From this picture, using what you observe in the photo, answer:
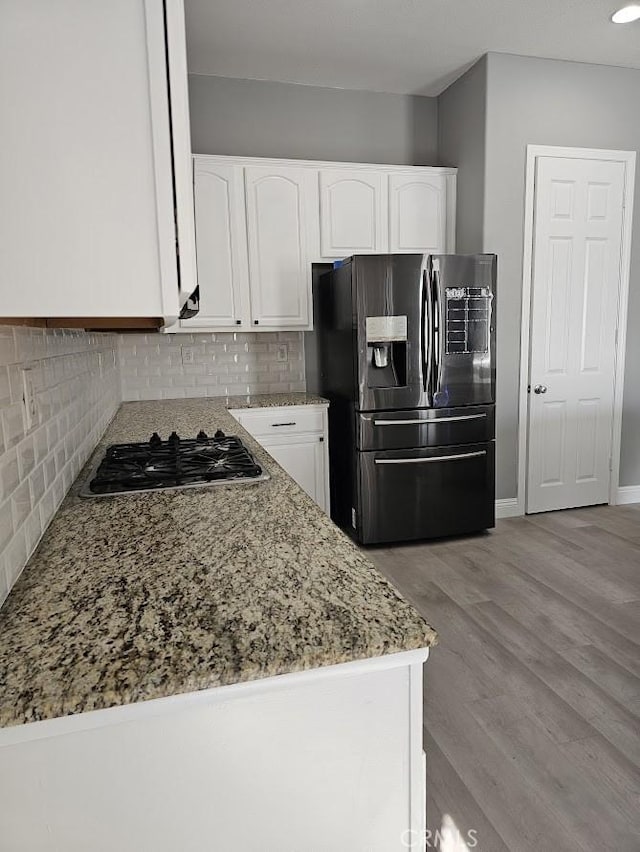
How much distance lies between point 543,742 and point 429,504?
1701mm

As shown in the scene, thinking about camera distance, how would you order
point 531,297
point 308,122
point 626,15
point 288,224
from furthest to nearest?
point 308,122
point 531,297
point 288,224
point 626,15

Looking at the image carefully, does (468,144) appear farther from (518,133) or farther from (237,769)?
(237,769)

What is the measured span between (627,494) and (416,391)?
1996 mm

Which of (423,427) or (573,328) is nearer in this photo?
(423,427)

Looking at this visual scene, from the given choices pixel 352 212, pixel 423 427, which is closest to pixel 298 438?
pixel 423 427

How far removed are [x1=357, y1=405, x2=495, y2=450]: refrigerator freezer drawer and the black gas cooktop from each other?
1.37 metres

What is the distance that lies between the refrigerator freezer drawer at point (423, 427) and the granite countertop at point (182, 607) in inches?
78.0

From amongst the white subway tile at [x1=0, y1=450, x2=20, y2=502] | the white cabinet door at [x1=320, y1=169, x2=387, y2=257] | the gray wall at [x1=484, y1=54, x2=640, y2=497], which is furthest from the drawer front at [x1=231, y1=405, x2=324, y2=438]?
the white subway tile at [x1=0, y1=450, x2=20, y2=502]

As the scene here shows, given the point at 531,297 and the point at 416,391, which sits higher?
the point at 531,297

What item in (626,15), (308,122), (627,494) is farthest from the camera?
(627,494)

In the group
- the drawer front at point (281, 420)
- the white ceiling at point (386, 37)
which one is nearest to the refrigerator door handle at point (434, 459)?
the drawer front at point (281, 420)

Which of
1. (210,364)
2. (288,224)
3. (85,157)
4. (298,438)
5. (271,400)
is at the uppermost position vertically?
(288,224)

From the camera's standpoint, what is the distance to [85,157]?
0.65 metres

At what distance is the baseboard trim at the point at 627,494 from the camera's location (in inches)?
159
